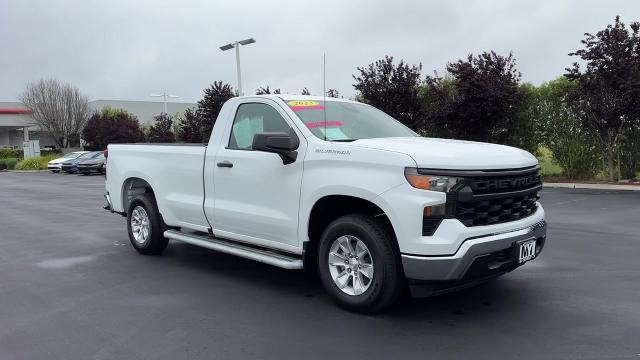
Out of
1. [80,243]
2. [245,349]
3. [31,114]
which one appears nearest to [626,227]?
[245,349]

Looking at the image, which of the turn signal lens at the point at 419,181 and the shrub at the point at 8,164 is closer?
the turn signal lens at the point at 419,181

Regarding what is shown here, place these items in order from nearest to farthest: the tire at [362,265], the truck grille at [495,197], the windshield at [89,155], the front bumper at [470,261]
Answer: the front bumper at [470,261], the truck grille at [495,197], the tire at [362,265], the windshield at [89,155]

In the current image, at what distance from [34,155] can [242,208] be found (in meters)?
48.6

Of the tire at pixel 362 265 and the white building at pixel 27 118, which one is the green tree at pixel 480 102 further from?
the white building at pixel 27 118

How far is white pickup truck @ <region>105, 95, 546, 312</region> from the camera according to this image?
4363 mm

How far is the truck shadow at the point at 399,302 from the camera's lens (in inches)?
194

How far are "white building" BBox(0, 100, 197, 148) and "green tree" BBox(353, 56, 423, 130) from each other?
49.9 metres

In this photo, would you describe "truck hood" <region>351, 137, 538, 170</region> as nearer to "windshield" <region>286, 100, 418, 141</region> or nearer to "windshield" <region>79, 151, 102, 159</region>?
"windshield" <region>286, 100, 418, 141</region>

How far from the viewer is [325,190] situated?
4.93 metres

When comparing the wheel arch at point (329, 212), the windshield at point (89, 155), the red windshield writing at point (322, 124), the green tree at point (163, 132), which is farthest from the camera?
the green tree at point (163, 132)

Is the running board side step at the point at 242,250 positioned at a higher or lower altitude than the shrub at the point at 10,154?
higher

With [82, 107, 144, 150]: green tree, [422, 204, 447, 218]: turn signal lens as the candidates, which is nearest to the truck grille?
[422, 204, 447, 218]: turn signal lens

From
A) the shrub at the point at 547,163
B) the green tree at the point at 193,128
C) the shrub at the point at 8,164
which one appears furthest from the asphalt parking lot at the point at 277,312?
the shrub at the point at 8,164

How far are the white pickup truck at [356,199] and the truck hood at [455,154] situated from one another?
11 mm
